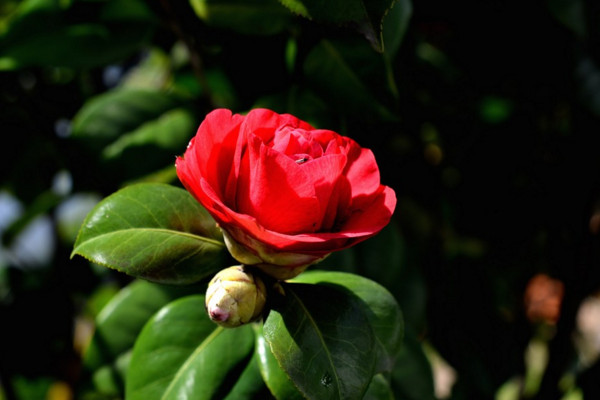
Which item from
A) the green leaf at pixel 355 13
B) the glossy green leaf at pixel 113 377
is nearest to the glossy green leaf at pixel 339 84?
the green leaf at pixel 355 13

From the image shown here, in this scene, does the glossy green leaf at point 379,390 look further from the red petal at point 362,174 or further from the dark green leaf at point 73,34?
the dark green leaf at point 73,34

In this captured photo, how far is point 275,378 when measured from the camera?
0.67 m

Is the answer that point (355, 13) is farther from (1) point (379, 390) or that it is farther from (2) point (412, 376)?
(2) point (412, 376)

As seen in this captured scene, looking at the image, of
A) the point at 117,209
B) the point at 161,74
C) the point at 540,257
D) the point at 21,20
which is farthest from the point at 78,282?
the point at 540,257

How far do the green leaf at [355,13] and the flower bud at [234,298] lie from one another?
10.7 inches

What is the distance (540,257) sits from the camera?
1.55 m

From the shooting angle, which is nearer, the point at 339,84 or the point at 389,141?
the point at 339,84

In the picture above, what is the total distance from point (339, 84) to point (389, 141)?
0.42m

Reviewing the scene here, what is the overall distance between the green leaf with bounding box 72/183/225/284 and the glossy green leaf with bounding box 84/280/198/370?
0.25 meters

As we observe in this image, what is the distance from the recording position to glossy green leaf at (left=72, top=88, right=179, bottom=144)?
1025mm

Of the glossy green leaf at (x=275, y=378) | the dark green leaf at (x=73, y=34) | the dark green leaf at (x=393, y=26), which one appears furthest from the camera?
the dark green leaf at (x=73, y=34)

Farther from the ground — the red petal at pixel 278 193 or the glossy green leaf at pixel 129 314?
the red petal at pixel 278 193

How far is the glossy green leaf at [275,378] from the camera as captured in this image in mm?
656

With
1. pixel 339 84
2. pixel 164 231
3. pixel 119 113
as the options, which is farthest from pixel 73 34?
pixel 164 231
